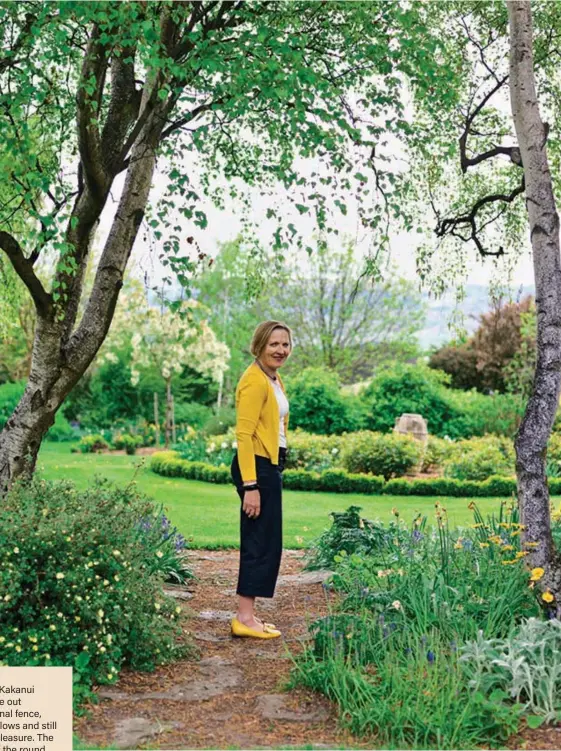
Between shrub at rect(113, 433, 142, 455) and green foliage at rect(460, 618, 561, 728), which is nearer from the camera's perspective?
green foliage at rect(460, 618, 561, 728)

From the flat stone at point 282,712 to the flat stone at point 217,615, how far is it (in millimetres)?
1546

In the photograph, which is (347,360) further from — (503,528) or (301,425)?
(503,528)

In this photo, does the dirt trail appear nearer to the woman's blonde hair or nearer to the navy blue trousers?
the navy blue trousers

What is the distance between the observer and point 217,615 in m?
5.84

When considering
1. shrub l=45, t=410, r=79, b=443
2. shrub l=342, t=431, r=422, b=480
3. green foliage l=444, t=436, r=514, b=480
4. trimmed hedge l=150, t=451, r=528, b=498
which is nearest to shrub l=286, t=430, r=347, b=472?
shrub l=342, t=431, r=422, b=480

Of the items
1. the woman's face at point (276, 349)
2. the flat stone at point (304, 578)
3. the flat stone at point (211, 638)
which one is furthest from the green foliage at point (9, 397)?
the woman's face at point (276, 349)

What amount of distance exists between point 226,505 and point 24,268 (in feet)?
19.5

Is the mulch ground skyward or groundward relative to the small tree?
groundward

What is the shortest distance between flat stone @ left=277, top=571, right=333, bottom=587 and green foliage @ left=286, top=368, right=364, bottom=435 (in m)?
9.26

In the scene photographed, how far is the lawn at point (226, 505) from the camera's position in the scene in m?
9.30

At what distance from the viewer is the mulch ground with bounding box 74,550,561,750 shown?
12.4 feet

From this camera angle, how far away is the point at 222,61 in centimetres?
488

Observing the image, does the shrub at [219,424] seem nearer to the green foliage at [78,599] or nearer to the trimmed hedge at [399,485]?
the trimmed hedge at [399,485]

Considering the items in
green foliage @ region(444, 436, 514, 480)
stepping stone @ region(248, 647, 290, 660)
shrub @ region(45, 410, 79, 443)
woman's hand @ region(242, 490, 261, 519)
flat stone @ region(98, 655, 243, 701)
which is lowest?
flat stone @ region(98, 655, 243, 701)
